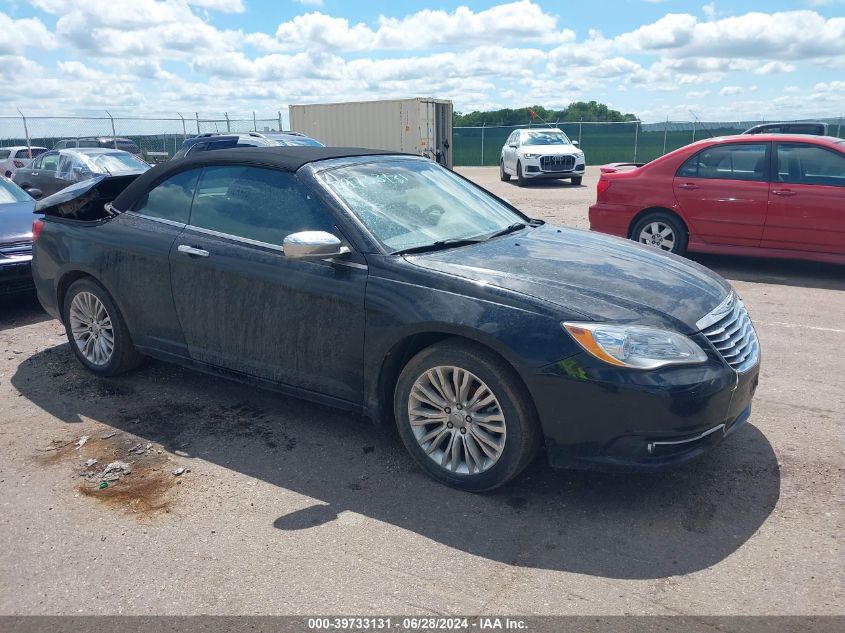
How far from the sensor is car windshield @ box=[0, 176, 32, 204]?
8.51 meters

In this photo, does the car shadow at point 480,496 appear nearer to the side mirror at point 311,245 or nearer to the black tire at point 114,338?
the black tire at point 114,338

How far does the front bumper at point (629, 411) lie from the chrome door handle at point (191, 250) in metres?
2.23

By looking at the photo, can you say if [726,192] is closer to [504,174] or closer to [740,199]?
[740,199]

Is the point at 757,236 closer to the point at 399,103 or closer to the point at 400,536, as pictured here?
the point at 400,536

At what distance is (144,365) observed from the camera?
18.0 ft

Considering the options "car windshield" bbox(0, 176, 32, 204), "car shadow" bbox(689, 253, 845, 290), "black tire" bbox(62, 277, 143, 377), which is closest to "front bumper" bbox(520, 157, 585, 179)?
"car shadow" bbox(689, 253, 845, 290)

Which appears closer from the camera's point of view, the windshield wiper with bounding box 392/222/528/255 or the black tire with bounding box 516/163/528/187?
the windshield wiper with bounding box 392/222/528/255

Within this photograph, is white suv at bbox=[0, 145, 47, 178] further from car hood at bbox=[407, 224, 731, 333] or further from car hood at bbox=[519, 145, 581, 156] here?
car hood at bbox=[407, 224, 731, 333]

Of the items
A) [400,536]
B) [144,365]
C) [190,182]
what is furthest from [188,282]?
[400,536]

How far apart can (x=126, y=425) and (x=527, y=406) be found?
103 inches

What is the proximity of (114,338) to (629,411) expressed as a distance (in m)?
3.61

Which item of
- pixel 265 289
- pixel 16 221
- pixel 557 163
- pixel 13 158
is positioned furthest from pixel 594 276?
pixel 13 158

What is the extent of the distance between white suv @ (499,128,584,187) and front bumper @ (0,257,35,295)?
1740 centimetres

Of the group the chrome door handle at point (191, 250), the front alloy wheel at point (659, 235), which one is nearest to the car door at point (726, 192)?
the front alloy wheel at point (659, 235)
